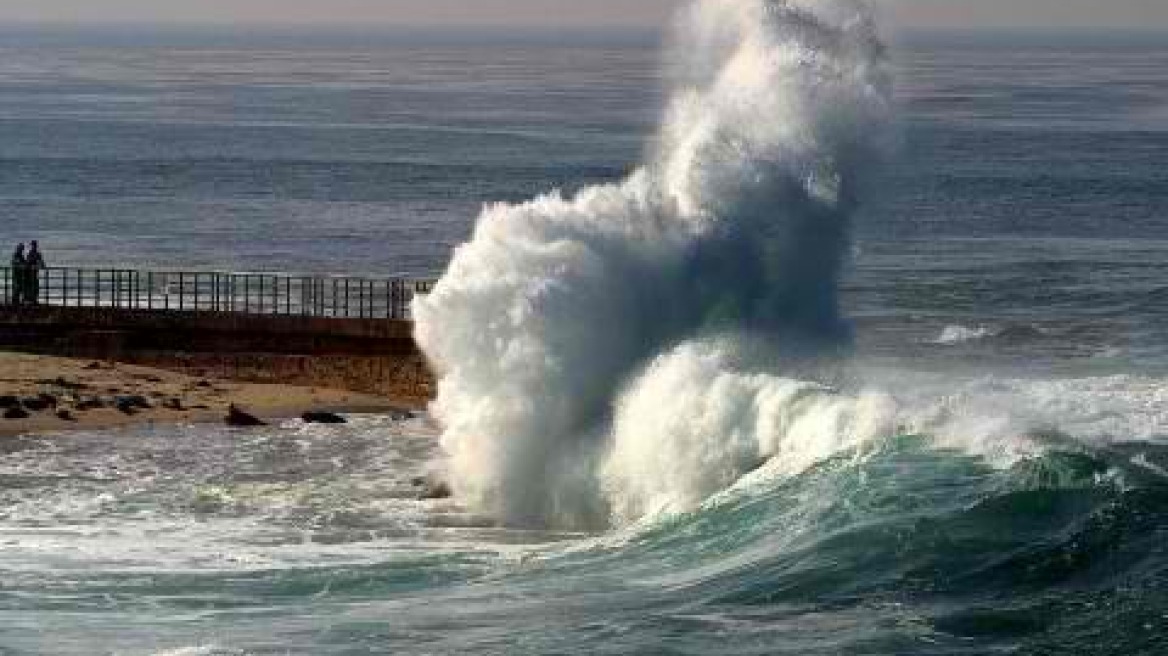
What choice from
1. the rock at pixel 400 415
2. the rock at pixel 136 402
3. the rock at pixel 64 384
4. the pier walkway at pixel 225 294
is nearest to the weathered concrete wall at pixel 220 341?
the pier walkway at pixel 225 294

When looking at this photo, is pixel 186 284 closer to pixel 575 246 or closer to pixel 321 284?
pixel 321 284

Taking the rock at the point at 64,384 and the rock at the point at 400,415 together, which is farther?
the rock at the point at 64,384

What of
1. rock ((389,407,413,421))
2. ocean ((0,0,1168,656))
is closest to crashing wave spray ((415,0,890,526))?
ocean ((0,0,1168,656))

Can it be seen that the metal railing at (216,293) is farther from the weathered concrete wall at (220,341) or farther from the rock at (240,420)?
the rock at (240,420)

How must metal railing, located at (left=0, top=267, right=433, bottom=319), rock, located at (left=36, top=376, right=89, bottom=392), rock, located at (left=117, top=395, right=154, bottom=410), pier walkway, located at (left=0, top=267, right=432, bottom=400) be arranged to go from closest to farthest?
rock, located at (left=117, top=395, right=154, bottom=410), rock, located at (left=36, top=376, right=89, bottom=392), pier walkway, located at (left=0, top=267, right=432, bottom=400), metal railing, located at (left=0, top=267, right=433, bottom=319)

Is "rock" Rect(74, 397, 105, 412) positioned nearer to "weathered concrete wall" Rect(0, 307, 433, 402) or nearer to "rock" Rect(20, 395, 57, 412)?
"rock" Rect(20, 395, 57, 412)
